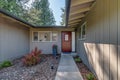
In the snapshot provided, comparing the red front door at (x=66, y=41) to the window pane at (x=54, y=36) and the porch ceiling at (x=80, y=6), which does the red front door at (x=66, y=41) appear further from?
the porch ceiling at (x=80, y=6)

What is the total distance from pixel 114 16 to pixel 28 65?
257 inches

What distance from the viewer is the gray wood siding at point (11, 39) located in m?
9.90

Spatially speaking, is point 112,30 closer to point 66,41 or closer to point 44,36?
point 66,41

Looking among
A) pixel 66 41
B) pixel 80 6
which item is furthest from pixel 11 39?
pixel 66 41

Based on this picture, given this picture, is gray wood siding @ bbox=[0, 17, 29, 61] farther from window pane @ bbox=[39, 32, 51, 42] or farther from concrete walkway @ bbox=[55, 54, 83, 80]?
concrete walkway @ bbox=[55, 54, 83, 80]

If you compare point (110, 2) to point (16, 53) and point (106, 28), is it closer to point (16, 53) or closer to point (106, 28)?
point (106, 28)

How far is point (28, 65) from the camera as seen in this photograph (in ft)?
30.5

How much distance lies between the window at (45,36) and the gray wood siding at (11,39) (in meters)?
1.60

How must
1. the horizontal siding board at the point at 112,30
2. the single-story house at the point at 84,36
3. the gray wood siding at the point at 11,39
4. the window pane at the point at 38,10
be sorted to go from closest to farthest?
the horizontal siding board at the point at 112,30 < the single-story house at the point at 84,36 < the gray wood siding at the point at 11,39 < the window pane at the point at 38,10

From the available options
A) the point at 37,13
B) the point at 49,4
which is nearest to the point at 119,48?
the point at 37,13

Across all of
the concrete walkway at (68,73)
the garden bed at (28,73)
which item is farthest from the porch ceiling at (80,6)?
the garden bed at (28,73)

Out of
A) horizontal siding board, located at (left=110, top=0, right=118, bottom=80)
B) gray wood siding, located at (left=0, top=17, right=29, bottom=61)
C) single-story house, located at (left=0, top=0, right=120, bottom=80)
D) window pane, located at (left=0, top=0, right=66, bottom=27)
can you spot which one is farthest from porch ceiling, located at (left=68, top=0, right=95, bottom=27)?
window pane, located at (left=0, top=0, right=66, bottom=27)

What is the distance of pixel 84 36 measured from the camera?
983 cm

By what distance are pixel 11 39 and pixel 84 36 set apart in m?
5.22
